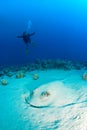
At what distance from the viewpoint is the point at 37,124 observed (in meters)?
4.59

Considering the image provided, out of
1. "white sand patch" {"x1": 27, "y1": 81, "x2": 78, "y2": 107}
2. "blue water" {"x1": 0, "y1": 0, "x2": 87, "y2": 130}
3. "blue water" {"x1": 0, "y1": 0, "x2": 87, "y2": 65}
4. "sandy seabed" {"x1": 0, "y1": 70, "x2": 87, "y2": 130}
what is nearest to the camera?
"sandy seabed" {"x1": 0, "y1": 70, "x2": 87, "y2": 130}

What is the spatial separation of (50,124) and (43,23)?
27279 millimetres

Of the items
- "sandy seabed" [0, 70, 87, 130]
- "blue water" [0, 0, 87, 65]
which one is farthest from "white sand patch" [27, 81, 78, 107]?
"blue water" [0, 0, 87, 65]

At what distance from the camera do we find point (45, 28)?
98.0 ft

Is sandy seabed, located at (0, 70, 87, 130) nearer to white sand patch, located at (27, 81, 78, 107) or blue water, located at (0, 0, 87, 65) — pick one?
white sand patch, located at (27, 81, 78, 107)

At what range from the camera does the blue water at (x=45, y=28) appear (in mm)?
22328

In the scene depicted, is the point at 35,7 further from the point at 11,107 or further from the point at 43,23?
the point at 11,107

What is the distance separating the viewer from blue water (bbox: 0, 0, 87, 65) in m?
22.3

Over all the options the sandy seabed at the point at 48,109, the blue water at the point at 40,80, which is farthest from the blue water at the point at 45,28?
the sandy seabed at the point at 48,109

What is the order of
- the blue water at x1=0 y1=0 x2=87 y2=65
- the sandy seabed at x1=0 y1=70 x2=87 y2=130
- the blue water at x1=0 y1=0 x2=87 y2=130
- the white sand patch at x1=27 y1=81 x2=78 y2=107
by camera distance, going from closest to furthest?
the sandy seabed at x1=0 y1=70 x2=87 y2=130 < the blue water at x1=0 y1=0 x2=87 y2=130 < the white sand patch at x1=27 y1=81 x2=78 y2=107 < the blue water at x1=0 y1=0 x2=87 y2=65

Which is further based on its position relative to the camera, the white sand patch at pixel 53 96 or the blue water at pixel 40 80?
the white sand patch at pixel 53 96

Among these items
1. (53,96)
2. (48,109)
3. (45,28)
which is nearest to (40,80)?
(53,96)

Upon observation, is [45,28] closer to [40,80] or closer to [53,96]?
[40,80]

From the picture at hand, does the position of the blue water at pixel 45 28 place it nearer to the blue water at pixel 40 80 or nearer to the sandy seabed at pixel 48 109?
the blue water at pixel 40 80
